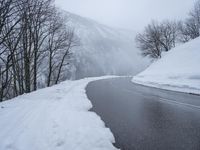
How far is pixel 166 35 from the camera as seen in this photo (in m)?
51.3

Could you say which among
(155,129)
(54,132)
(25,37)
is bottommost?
(54,132)

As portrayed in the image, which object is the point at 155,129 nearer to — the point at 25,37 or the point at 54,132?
the point at 54,132

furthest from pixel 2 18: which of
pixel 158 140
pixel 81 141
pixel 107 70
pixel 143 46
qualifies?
pixel 107 70

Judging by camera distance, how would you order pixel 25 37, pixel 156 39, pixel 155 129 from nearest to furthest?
pixel 155 129 < pixel 25 37 < pixel 156 39

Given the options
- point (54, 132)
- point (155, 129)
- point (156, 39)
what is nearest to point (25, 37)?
point (54, 132)

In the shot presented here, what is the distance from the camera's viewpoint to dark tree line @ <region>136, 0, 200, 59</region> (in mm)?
48812

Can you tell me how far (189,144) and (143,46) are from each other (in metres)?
46.9

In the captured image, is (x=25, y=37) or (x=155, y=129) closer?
(x=155, y=129)

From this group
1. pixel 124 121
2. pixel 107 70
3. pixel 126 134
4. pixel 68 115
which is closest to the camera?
pixel 126 134

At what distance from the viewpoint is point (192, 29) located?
5297 centimetres

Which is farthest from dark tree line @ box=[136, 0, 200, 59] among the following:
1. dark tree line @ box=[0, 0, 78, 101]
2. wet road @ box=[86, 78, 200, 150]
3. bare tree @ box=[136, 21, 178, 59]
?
wet road @ box=[86, 78, 200, 150]

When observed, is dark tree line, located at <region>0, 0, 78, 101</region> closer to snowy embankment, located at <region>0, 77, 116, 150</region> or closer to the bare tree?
snowy embankment, located at <region>0, 77, 116, 150</region>

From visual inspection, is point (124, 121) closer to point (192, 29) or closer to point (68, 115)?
point (68, 115)

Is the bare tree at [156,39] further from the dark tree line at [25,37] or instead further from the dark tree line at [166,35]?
the dark tree line at [25,37]
